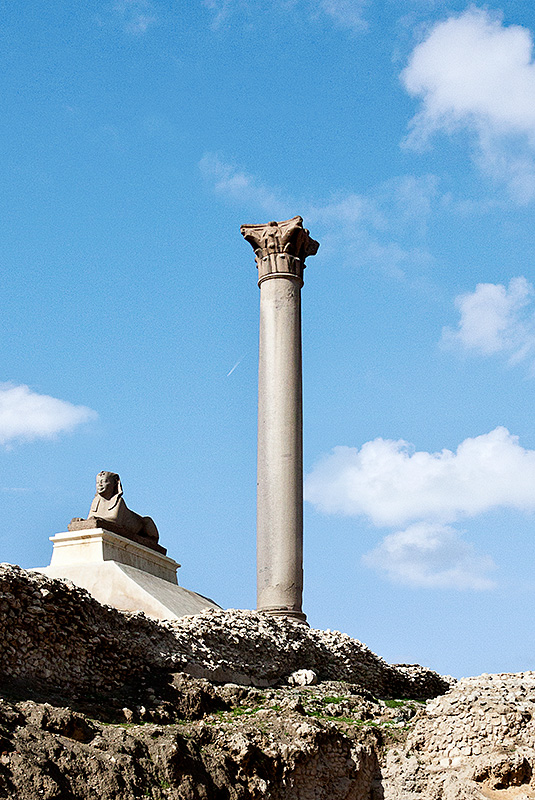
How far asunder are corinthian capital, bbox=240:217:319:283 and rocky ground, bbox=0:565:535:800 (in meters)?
8.74

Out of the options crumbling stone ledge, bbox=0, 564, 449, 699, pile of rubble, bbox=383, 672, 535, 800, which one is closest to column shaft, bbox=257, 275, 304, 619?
crumbling stone ledge, bbox=0, 564, 449, 699

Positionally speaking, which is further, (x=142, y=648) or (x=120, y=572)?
(x=120, y=572)

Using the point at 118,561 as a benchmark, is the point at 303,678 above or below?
below

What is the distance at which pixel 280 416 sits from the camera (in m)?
20.6

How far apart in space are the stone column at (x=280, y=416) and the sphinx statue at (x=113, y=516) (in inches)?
111

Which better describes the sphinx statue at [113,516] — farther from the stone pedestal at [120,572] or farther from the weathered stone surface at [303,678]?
the weathered stone surface at [303,678]

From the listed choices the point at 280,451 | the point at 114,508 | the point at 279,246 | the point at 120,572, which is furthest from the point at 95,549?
the point at 279,246

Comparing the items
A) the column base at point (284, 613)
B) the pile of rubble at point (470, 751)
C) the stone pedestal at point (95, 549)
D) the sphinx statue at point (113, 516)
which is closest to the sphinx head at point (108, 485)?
the sphinx statue at point (113, 516)

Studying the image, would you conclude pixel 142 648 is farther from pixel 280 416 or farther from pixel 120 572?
pixel 280 416

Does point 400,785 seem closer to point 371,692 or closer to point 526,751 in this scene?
point 526,751

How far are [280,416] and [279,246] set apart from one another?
13.0 feet

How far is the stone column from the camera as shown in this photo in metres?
19.6

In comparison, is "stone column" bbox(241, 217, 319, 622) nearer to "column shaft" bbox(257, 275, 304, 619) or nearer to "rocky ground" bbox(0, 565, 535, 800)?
"column shaft" bbox(257, 275, 304, 619)

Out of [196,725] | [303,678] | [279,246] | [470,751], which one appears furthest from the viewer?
[279,246]
